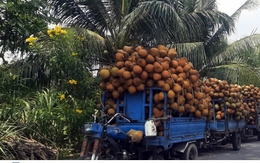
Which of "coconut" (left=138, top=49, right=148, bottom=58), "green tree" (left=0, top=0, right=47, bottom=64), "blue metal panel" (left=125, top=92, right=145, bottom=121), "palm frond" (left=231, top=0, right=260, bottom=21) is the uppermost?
"palm frond" (left=231, top=0, right=260, bottom=21)

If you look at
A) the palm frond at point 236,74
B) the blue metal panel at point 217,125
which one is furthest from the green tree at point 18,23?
the palm frond at point 236,74

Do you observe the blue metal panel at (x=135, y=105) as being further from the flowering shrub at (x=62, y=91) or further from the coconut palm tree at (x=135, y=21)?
the coconut palm tree at (x=135, y=21)

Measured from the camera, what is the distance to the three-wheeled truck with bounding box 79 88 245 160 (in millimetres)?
6129

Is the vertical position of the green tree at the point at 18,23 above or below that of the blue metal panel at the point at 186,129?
above

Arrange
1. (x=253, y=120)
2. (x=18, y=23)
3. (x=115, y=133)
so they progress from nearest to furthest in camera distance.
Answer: (x=115, y=133), (x=18, y=23), (x=253, y=120)

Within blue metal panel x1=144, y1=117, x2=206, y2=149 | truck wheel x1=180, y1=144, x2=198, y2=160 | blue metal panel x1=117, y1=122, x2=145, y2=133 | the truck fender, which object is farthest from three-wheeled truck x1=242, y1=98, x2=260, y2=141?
blue metal panel x1=117, y1=122, x2=145, y2=133

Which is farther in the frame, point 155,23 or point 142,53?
point 155,23

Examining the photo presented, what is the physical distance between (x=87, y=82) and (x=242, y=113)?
5.25 m

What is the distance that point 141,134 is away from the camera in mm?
6652

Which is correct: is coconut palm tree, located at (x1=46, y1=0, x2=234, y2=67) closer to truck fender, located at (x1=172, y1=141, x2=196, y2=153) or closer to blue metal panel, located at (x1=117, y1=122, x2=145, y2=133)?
truck fender, located at (x1=172, y1=141, x2=196, y2=153)

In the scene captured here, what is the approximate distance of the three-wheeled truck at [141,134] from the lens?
6.13 metres

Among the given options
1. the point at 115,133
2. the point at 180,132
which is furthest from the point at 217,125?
the point at 115,133

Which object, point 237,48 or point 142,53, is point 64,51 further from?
point 237,48

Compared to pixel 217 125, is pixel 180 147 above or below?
below
